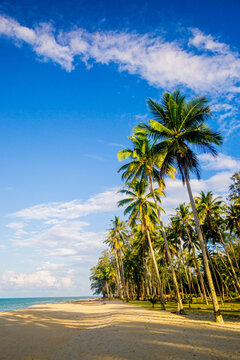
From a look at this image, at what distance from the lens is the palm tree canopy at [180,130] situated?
13.6 meters

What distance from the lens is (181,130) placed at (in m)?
15.0

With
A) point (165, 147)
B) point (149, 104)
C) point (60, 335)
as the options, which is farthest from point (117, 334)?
point (149, 104)

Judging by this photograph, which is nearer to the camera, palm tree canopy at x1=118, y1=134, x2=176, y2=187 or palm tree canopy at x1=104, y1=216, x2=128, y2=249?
palm tree canopy at x1=118, y1=134, x2=176, y2=187

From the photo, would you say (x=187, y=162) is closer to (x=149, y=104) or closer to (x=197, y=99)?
(x=197, y=99)

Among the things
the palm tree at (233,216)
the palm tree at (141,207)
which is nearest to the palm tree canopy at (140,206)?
the palm tree at (141,207)

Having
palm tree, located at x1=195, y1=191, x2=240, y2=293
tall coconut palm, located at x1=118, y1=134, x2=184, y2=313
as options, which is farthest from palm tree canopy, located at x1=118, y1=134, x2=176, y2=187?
palm tree, located at x1=195, y1=191, x2=240, y2=293

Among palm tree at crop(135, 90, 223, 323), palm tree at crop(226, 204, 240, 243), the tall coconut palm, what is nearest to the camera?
palm tree at crop(135, 90, 223, 323)

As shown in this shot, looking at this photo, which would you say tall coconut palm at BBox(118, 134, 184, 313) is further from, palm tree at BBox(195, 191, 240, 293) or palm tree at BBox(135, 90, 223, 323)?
palm tree at BBox(195, 191, 240, 293)

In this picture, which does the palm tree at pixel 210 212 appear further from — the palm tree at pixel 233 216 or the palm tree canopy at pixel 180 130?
the palm tree canopy at pixel 180 130

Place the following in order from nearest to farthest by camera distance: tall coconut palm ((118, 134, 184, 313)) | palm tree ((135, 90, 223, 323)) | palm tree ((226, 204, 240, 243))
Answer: palm tree ((135, 90, 223, 323)), tall coconut palm ((118, 134, 184, 313)), palm tree ((226, 204, 240, 243))

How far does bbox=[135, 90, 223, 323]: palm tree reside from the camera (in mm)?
13523

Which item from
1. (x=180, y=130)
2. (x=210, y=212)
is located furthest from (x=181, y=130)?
(x=210, y=212)

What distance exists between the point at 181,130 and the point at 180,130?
0.33 ft

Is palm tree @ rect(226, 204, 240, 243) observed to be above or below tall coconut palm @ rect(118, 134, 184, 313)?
below
